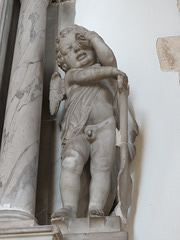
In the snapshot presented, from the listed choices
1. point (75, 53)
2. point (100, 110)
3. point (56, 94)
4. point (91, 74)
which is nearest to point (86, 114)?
point (100, 110)

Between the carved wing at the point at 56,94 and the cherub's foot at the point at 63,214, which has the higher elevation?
the carved wing at the point at 56,94

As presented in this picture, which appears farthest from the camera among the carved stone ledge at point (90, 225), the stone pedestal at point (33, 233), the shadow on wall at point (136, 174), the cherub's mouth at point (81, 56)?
the cherub's mouth at point (81, 56)

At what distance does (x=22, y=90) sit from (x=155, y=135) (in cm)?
80

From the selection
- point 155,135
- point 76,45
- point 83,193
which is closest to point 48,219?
point 83,193

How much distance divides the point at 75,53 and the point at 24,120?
49 cm

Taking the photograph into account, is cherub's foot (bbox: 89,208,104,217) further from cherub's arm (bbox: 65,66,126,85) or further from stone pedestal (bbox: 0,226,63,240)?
cherub's arm (bbox: 65,66,126,85)

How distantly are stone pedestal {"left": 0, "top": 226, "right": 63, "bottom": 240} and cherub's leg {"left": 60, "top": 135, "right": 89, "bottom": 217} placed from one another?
25 cm

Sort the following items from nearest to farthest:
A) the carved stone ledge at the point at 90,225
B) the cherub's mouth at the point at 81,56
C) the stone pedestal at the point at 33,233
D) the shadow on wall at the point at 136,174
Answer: the stone pedestal at the point at 33,233 → the carved stone ledge at the point at 90,225 → the shadow on wall at the point at 136,174 → the cherub's mouth at the point at 81,56

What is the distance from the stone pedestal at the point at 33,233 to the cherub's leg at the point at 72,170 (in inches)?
10.0

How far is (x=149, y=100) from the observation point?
313 centimetres

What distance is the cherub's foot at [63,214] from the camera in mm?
2324

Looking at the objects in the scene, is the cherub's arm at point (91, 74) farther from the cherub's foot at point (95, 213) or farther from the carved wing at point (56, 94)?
the cherub's foot at point (95, 213)

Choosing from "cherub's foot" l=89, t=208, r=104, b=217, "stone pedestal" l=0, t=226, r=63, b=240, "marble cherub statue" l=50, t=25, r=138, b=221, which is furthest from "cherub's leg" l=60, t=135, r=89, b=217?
"stone pedestal" l=0, t=226, r=63, b=240

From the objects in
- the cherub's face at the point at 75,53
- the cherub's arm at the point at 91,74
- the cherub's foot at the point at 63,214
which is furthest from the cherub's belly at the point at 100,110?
the cherub's foot at the point at 63,214
